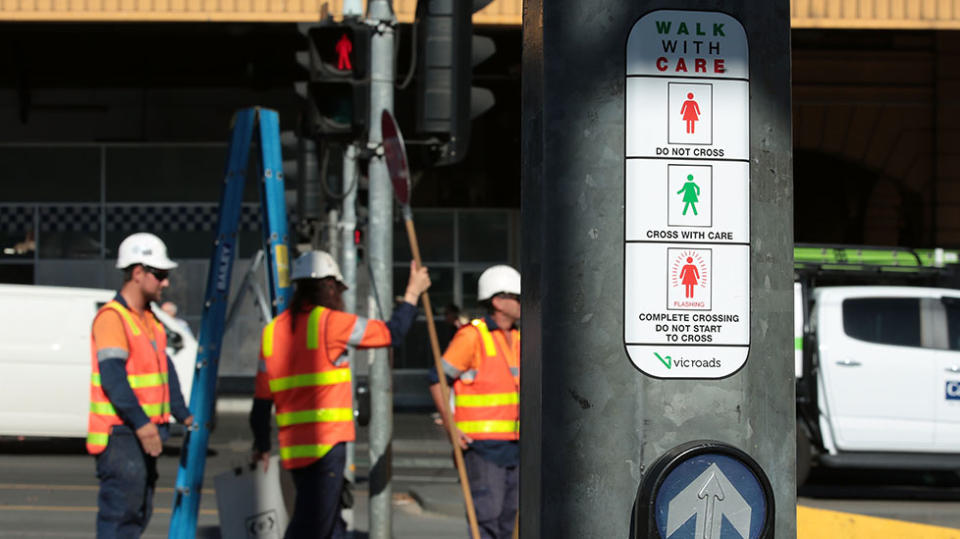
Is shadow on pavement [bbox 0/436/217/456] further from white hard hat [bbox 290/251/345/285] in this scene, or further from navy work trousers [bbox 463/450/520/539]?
white hard hat [bbox 290/251/345/285]

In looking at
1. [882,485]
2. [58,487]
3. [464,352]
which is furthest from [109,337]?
[882,485]

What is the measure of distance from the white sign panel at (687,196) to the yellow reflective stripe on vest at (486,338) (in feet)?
17.3

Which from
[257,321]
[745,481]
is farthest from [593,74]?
[257,321]

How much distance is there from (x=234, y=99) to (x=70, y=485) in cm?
1210

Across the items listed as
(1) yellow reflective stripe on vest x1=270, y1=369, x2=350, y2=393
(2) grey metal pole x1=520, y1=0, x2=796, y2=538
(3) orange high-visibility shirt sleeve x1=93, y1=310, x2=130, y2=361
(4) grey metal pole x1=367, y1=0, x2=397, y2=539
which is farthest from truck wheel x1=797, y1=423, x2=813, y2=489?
(2) grey metal pole x1=520, y1=0, x2=796, y2=538

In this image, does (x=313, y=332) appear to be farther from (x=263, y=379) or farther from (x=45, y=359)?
(x=45, y=359)

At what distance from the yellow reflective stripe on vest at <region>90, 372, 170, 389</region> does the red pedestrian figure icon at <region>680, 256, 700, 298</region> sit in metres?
4.91

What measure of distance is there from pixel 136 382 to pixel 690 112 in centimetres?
502

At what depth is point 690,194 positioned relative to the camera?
1906 millimetres

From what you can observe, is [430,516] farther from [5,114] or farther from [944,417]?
[5,114]

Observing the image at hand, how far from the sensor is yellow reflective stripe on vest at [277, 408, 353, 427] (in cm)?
637

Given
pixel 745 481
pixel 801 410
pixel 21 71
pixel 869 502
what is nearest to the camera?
pixel 745 481

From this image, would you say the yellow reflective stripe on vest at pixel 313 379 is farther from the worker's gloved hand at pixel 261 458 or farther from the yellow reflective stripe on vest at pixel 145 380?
the yellow reflective stripe on vest at pixel 145 380

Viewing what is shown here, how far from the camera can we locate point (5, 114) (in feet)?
76.1
